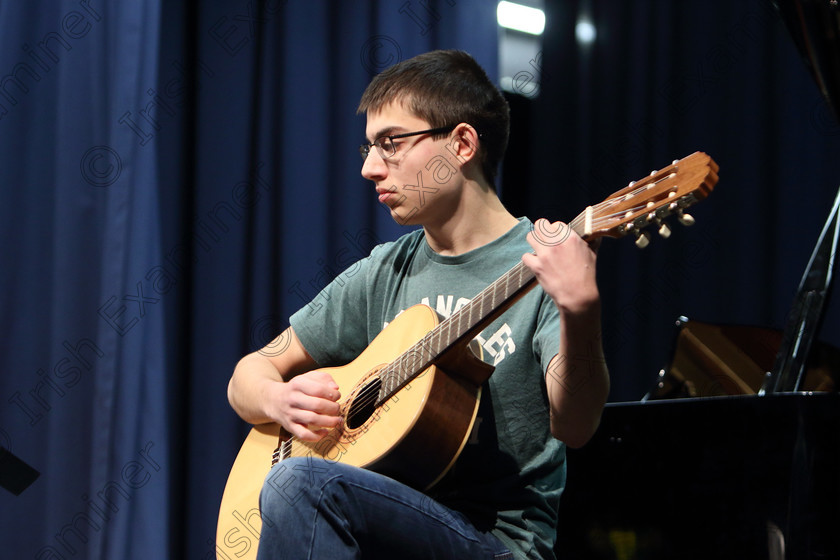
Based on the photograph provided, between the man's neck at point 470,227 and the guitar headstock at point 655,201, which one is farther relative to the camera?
the man's neck at point 470,227

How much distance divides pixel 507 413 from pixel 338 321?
498 millimetres

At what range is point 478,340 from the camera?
1.52 m

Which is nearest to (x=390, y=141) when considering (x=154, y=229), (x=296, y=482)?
(x=296, y=482)

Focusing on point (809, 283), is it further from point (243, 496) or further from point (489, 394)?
point (243, 496)

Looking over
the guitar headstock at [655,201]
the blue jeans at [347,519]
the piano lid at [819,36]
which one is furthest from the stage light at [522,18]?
the blue jeans at [347,519]

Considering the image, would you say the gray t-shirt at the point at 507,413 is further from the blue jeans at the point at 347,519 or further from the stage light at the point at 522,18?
the stage light at the point at 522,18

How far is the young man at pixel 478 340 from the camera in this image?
1.21 m

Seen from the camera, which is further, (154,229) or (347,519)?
(154,229)

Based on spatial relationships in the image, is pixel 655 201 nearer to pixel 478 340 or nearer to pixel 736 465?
pixel 478 340

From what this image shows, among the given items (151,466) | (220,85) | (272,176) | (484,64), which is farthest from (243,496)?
(484,64)

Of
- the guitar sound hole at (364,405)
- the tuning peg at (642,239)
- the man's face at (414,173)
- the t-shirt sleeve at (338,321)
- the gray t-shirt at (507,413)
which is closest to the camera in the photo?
the tuning peg at (642,239)

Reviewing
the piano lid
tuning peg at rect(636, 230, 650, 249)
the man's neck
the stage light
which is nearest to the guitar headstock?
tuning peg at rect(636, 230, 650, 249)

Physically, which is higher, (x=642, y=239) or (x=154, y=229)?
(x=154, y=229)

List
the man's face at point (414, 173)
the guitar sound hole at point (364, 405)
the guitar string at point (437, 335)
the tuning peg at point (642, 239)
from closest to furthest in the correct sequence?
the tuning peg at point (642, 239), the guitar string at point (437, 335), the guitar sound hole at point (364, 405), the man's face at point (414, 173)
